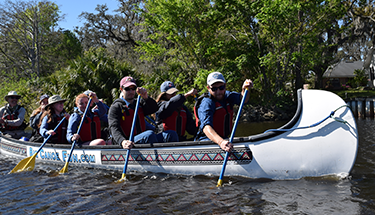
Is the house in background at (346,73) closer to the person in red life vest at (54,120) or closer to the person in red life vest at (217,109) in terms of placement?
the person in red life vest at (217,109)

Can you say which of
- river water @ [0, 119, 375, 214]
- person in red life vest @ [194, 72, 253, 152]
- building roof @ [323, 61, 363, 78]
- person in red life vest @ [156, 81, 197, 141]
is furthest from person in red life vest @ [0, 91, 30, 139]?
building roof @ [323, 61, 363, 78]

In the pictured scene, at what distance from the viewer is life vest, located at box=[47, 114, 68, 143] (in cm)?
757

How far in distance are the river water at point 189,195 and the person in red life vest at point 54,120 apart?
1.72 meters

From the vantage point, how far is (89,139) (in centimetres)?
710

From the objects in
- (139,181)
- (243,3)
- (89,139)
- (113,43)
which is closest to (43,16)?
(113,43)

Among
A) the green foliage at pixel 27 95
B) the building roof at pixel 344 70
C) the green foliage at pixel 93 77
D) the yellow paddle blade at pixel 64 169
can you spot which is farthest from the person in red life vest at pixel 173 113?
the building roof at pixel 344 70

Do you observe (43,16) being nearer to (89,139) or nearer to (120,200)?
(89,139)

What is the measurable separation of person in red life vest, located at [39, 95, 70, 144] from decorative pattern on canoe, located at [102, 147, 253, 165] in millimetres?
1932

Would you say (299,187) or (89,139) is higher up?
(89,139)

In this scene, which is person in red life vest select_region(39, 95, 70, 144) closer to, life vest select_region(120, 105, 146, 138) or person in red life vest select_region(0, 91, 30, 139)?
life vest select_region(120, 105, 146, 138)

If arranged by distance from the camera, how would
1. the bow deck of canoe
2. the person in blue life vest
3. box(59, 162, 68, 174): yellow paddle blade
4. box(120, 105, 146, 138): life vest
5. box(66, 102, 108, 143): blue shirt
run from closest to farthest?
the bow deck of canoe, the person in blue life vest, box(120, 105, 146, 138): life vest, box(59, 162, 68, 174): yellow paddle blade, box(66, 102, 108, 143): blue shirt

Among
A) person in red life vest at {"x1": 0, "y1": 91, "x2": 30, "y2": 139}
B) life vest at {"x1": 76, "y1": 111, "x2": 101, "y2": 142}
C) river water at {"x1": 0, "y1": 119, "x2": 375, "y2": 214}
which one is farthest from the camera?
person in red life vest at {"x1": 0, "y1": 91, "x2": 30, "y2": 139}

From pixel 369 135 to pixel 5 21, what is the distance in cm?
2893

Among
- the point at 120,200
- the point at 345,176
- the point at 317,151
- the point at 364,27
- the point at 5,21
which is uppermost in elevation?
the point at 5,21
